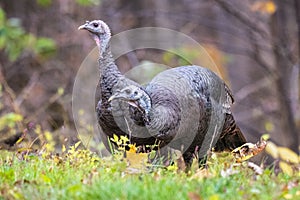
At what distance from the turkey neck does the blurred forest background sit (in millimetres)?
3905

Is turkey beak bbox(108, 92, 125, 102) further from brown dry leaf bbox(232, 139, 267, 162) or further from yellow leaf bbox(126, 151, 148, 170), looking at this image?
brown dry leaf bbox(232, 139, 267, 162)

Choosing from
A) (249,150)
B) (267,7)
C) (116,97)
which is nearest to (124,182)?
(116,97)

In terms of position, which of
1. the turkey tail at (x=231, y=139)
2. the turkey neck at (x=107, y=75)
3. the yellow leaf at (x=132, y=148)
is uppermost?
the turkey neck at (x=107, y=75)

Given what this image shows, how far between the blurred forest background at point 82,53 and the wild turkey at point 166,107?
363 cm

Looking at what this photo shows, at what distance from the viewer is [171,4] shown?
19219 mm

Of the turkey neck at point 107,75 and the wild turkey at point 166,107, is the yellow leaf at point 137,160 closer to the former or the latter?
the wild turkey at point 166,107

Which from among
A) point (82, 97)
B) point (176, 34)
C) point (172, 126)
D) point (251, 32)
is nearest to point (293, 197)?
point (172, 126)

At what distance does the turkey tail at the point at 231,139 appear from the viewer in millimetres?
6723

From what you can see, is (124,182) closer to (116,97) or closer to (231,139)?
(116,97)

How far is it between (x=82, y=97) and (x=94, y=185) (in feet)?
22.8

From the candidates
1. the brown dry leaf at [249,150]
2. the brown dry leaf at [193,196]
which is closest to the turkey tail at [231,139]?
the brown dry leaf at [249,150]

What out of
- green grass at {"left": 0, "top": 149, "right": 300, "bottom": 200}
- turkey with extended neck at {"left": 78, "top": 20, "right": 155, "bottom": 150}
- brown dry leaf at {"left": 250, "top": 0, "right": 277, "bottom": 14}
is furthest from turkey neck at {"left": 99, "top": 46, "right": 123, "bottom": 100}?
brown dry leaf at {"left": 250, "top": 0, "right": 277, "bottom": 14}

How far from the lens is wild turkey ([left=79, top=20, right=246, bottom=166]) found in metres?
5.74

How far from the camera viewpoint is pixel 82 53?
13.6 metres
